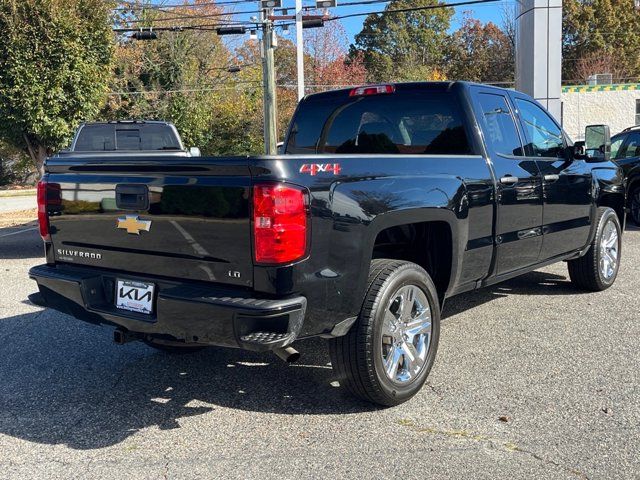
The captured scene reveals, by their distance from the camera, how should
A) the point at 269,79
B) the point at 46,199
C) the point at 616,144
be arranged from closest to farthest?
the point at 46,199, the point at 616,144, the point at 269,79

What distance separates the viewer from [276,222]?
10.3ft

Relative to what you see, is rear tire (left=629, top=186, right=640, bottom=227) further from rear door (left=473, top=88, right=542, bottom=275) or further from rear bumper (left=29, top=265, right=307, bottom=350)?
rear bumper (left=29, top=265, right=307, bottom=350)

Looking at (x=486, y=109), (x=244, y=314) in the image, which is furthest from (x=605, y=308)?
(x=244, y=314)

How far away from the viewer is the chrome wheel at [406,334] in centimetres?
383

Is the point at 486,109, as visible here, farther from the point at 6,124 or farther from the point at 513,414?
the point at 6,124

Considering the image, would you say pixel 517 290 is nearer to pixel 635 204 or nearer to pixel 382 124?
pixel 382 124

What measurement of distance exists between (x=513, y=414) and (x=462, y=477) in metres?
0.82

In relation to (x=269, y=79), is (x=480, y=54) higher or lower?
higher

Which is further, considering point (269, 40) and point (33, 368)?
point (269, 40)

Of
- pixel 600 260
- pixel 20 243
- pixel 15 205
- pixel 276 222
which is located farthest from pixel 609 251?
pixel 15 205

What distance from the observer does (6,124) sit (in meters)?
14.0

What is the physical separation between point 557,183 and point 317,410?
10.1 feet

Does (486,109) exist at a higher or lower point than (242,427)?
higher

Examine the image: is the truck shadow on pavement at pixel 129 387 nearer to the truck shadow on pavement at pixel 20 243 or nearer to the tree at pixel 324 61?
the truck shadow on pavement at pixel 20 243
